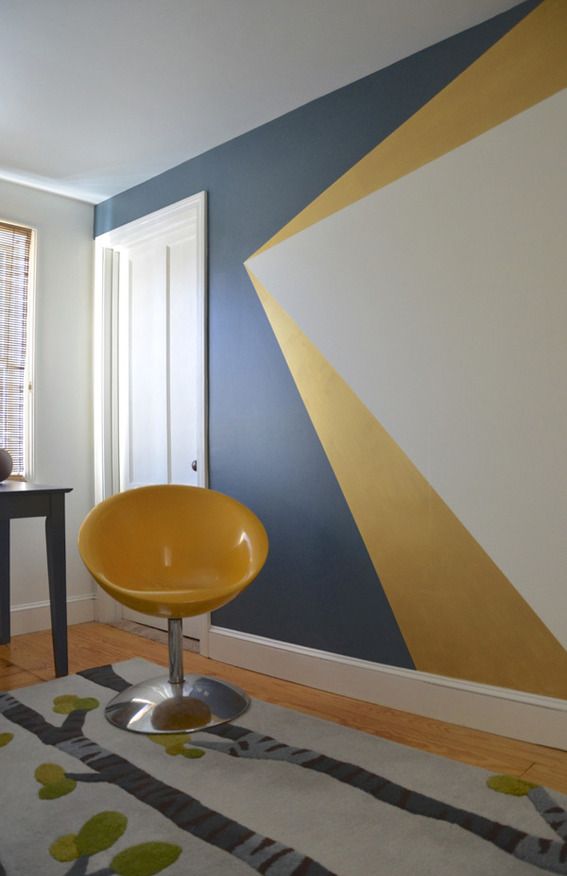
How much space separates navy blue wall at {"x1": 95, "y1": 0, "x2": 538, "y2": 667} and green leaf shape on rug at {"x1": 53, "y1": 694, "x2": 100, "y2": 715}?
2.64ft

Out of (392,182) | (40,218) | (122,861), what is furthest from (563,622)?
(40,218)

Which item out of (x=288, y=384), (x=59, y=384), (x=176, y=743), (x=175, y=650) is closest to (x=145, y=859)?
(x=176, y=743)

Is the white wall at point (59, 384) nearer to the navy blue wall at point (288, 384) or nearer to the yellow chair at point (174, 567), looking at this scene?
the navy blue wall at point (288, 384)

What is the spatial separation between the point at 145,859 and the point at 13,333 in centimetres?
302

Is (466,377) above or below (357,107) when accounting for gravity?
below

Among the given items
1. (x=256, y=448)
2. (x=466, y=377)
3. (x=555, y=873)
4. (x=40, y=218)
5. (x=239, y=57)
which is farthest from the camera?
(x=40, y=218)

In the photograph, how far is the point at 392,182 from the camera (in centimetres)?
274

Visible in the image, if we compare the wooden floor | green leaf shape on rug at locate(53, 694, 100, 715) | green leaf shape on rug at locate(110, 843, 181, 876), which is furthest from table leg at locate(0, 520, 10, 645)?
green leaf shape on rug at locate(110, 843, 181, 876)

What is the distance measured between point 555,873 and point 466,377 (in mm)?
1498

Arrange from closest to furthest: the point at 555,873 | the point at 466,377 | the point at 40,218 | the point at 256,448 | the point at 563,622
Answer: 1. the point at 555,873
2. the point at 563,622
3. the point at 466,377
4. the point at 256,448
5. the point at 40,218

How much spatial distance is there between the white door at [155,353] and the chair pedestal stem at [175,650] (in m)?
0.81

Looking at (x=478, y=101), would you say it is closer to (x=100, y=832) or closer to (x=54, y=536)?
(x=54, y=536)

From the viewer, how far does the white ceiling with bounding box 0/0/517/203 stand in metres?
2.44

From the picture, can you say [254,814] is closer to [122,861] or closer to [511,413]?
[122,861]
